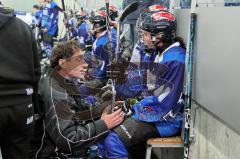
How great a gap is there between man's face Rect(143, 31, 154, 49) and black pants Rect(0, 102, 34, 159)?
51.1 inches

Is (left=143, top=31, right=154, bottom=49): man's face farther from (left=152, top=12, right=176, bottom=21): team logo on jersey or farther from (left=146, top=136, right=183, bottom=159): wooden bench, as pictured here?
(left=146, top=136, right=183, bottom=159): wooden bench

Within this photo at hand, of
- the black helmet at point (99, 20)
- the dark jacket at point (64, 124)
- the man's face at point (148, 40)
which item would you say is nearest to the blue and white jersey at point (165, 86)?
the man's face at point (148, 40)

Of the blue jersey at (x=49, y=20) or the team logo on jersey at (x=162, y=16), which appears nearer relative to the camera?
the team logo on jersey at (x=162, y=16)

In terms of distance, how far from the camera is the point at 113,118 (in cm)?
292

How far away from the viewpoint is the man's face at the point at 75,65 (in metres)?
2.78

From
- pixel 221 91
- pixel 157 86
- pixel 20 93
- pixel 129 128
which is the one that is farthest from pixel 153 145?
pixel 20 93

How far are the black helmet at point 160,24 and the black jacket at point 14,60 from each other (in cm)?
118

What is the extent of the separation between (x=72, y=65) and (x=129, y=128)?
2.18 ft

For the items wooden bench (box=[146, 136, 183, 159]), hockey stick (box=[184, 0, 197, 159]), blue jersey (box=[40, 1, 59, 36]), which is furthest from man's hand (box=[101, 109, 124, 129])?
blue jersey (box=[40, 1, 59, 36])

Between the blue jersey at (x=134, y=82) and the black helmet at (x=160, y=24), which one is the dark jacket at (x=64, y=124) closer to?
the blue jersey at (x=134, y=82)

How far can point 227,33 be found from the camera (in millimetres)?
2127

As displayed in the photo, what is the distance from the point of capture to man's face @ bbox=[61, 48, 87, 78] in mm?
2779

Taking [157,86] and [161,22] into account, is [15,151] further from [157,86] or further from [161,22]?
[161,22]

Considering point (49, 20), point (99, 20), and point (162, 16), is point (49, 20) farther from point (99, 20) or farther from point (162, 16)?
point (162, 16)
